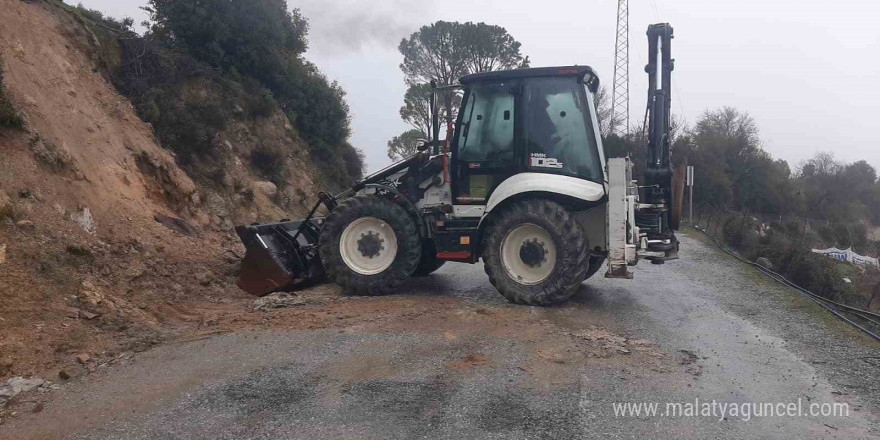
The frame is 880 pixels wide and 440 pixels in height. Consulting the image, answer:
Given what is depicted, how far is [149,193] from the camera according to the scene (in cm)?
1014

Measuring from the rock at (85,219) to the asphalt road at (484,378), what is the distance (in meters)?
2.85

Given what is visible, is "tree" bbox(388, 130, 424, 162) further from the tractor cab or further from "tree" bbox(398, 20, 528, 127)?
the tractor cab

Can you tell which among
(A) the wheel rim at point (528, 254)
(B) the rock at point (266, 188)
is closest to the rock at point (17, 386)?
(A) the wheel rim at point (528, 254)

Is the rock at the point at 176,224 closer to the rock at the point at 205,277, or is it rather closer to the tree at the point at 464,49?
the rock at the point at 205,277

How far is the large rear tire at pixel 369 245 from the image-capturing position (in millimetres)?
7984

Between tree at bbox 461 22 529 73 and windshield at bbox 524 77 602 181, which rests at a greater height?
tree at bbox 461 22 529 73

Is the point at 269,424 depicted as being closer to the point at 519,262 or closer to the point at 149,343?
the point at 149,343

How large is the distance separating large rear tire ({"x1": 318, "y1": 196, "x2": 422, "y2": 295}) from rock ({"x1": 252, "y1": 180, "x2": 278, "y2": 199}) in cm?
793

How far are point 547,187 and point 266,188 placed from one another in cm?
1034

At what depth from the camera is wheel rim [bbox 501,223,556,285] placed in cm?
745

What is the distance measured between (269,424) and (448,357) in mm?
1798

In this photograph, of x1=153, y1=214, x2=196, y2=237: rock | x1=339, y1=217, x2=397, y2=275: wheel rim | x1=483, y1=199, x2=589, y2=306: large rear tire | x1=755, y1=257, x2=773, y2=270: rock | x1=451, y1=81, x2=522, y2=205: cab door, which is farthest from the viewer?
x1=755, y1=257, x2=773, y2=270: rock

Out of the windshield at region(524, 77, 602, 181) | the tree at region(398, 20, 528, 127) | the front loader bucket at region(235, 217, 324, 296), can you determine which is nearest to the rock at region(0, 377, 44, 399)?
the front loader bucket at region(235, 217, 324, 296)

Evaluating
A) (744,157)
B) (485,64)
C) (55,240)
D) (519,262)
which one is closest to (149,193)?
(55,240)
